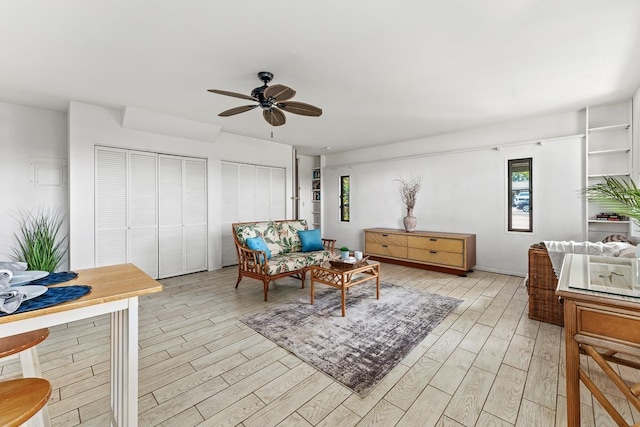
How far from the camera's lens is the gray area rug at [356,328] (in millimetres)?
2034

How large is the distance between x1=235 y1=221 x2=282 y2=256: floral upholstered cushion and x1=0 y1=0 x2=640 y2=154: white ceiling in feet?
5.52

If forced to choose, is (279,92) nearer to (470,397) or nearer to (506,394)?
(470,397)

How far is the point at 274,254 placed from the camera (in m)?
4.21

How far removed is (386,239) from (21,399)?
512 centimetres

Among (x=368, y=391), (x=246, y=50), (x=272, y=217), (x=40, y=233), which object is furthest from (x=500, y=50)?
(x=40, y=233)

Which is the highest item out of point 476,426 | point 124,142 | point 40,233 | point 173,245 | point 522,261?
point 124,142

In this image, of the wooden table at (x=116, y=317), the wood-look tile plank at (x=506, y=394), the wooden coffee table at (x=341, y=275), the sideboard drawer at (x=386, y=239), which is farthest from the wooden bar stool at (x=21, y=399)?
the sideboard drawer at (x=386, y=239)

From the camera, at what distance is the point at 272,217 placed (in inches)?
234

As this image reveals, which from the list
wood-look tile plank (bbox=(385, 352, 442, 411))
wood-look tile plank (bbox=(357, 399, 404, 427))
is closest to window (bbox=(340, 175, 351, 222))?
wood-look tile plank (bbox=(385, 352, 442, 411))

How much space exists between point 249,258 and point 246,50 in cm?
240

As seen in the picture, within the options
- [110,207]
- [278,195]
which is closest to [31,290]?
[110,207]

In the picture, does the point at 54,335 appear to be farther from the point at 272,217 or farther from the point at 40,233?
the point at 272,217

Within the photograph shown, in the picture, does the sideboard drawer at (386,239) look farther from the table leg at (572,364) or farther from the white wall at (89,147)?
the table leg at (572,364)

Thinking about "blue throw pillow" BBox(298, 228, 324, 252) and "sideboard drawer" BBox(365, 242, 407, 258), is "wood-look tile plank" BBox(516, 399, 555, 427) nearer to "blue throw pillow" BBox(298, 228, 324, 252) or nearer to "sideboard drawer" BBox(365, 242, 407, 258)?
"blue throw pillow" BBox(298, 228, 324, 252)
